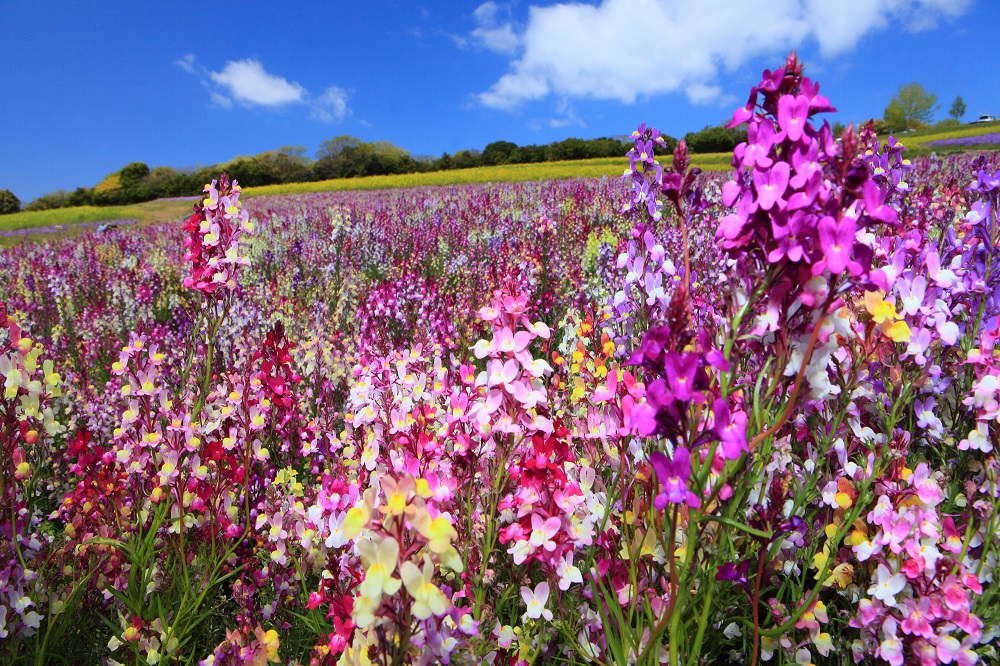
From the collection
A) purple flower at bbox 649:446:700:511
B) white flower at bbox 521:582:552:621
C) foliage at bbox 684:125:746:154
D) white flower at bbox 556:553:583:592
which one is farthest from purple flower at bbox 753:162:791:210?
foliage at bbox 684:125:746:154

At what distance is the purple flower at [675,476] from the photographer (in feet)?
4.05

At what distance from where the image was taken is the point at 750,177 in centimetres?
140

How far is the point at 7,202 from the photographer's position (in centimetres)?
5053

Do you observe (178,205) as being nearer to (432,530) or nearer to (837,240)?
(432,530)

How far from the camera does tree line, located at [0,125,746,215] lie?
169 feet

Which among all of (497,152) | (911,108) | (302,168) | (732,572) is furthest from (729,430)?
(911,108)

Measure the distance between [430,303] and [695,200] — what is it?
326 centimetres

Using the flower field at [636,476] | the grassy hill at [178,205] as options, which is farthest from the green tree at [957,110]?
the flower field at [636,476]

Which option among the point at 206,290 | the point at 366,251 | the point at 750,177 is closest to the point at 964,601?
the point at 750,177

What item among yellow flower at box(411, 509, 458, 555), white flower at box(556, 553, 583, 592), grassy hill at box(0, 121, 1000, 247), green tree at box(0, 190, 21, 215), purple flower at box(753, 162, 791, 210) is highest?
green tree at box(0, 190, 21, 215)

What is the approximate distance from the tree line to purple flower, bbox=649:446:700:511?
5150 centimetres

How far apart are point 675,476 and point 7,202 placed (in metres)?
67.5

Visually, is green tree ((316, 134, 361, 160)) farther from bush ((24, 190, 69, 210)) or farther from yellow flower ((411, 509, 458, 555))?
yellow flower ((411, 509, 458, 555))

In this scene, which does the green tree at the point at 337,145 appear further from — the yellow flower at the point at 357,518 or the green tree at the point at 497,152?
the yellow flower at the point at 357,518
